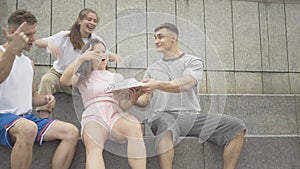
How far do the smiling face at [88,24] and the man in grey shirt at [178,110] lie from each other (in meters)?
1.04

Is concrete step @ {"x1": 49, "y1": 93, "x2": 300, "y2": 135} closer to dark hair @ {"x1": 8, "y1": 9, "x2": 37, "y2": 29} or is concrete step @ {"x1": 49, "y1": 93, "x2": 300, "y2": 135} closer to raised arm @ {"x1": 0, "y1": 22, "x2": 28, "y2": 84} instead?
dark hair @ {"x1": 8, "y1": 9, "x2": 37, "y2": 29}

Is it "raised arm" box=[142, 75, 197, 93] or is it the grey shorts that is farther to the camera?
the grey shorts

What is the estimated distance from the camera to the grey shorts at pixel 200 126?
4387 millimetres

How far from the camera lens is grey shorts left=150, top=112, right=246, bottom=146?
4.39m

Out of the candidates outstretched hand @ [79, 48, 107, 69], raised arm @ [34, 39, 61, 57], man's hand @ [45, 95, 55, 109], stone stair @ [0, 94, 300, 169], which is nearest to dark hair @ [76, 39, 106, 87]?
outstretched hand @ [79, 48, 107, 69]

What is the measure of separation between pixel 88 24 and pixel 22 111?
4.64ft

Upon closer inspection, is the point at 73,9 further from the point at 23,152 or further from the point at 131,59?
the point at 23,152

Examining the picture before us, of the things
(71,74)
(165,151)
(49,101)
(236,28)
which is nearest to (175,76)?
(165,151)

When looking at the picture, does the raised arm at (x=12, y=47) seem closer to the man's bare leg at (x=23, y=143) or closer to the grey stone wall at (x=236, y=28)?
the man's bare leg at (x=23, y=143)

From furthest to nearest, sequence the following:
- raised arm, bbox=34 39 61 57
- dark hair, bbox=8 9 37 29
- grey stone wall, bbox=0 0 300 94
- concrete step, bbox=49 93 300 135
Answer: grey stone wall, bbox=0 0 300 94 → concrete step, bbox=49 93 300 135 → raised arm, bbox=34 39 61 57 → dark hair, bbox=8 9 37 29

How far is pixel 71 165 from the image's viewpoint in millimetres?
4246

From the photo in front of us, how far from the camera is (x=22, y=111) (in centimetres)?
414

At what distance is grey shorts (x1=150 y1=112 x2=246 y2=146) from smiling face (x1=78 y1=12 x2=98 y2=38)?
51.4 inches

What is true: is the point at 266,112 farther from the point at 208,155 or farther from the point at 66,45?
the point at 66,45
